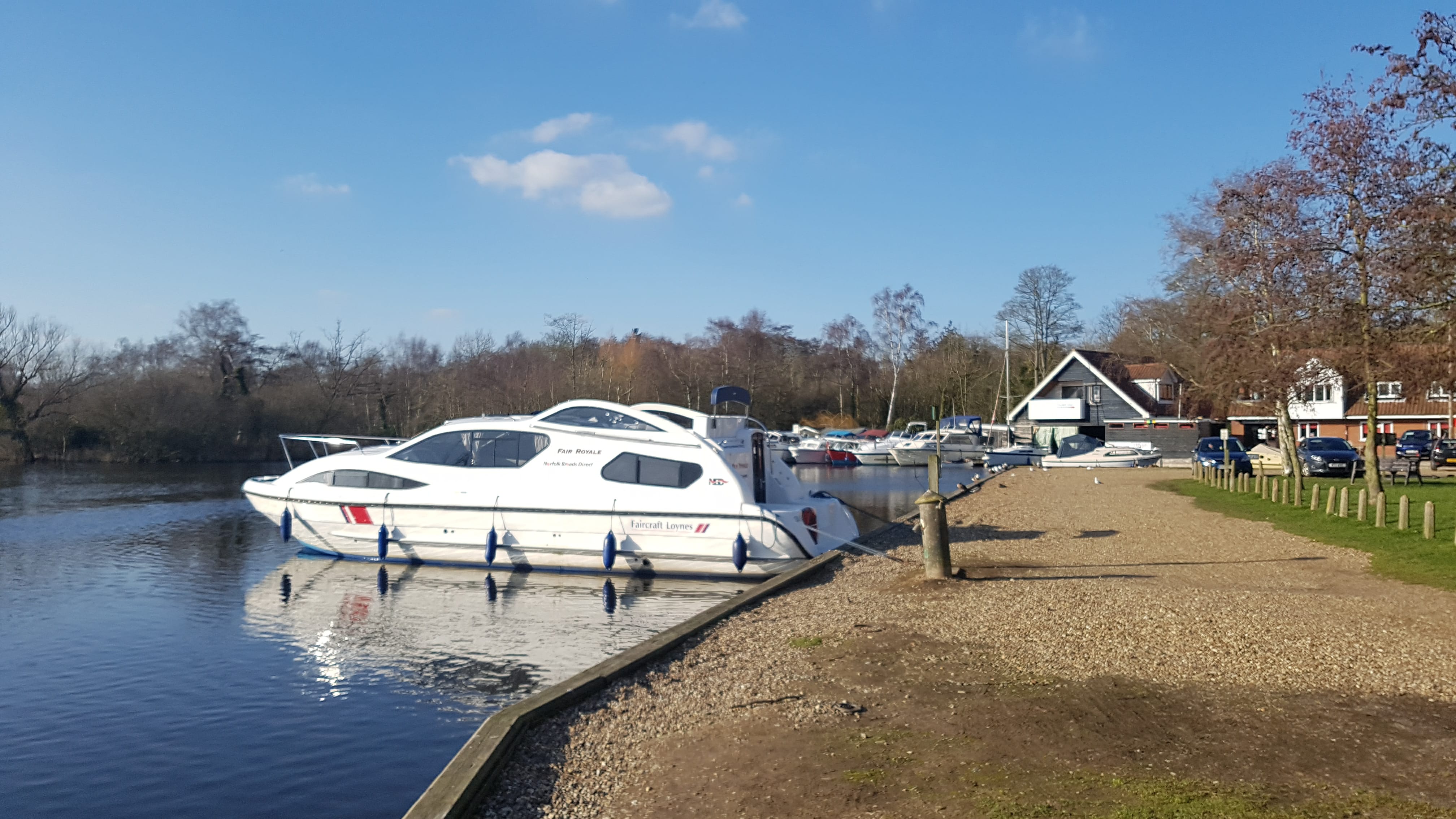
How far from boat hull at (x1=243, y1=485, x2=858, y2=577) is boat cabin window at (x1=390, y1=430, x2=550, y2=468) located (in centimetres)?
83

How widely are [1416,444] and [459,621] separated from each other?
46660mm

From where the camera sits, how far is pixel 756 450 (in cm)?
1833

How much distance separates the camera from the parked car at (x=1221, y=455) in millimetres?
39125

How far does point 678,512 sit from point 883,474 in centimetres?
3632

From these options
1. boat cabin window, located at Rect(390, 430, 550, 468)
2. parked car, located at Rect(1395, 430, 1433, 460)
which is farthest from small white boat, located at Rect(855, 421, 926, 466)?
boat cabin window, located at Rect(390, 430, 550, 468)

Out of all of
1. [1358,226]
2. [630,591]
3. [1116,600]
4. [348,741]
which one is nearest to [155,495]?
[630,591]

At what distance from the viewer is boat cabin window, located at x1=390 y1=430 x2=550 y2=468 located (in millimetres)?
17797

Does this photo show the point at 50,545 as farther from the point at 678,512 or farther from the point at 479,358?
the point at 479,358

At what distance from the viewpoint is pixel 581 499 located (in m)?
17.2

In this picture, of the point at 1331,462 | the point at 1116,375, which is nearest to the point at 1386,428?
the point at 1116,375

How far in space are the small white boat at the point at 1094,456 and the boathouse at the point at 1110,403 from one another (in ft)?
17.1

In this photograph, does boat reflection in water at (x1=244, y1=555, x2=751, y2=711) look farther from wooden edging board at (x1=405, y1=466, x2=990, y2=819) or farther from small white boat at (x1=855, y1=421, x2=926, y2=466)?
small white boat at (x1=855, y1=421, x2=926, y2=466)

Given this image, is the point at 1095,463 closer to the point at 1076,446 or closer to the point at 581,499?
the point at 1076,446

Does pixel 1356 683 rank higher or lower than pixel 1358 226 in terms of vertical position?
lower
